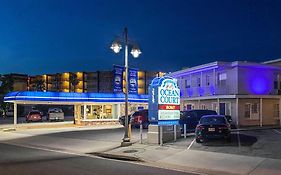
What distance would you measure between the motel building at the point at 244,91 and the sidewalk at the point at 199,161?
16307 millimetres

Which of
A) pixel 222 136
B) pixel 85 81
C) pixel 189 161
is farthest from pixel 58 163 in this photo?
pixel 85 81

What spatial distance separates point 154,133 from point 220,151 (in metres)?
4.60

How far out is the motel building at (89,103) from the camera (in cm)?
4206

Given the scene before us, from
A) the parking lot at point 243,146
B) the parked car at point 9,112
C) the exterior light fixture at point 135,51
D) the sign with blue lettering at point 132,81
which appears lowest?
the parked car at point 9,112

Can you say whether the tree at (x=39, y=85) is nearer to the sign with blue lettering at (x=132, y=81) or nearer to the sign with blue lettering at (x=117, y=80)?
the sign with blue lettering at (x=132, y=81)

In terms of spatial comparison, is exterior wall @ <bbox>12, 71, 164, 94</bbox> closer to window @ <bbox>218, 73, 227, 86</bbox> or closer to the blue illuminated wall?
window @ <bbox>218, 73, 227, 86</bbox>

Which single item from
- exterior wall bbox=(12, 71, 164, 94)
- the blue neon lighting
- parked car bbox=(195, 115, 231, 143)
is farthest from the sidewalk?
exterior wall bbox=(12, 71, 164, 94)

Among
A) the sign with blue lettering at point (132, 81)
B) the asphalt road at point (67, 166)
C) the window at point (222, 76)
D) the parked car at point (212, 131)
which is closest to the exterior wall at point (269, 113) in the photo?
the window at point (222, 76)

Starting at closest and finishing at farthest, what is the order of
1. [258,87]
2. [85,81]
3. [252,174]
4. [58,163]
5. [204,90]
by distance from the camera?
[252,174]
[58,163]
[258,87]
[204,90]
[85,81]

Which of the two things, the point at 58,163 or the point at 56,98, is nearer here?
the point at 58,163

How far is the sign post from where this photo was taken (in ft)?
69.2

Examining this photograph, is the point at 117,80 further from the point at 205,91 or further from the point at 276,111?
the point at 276,111

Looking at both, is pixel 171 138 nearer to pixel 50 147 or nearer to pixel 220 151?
pixel 220 151

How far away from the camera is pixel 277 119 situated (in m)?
35.8
